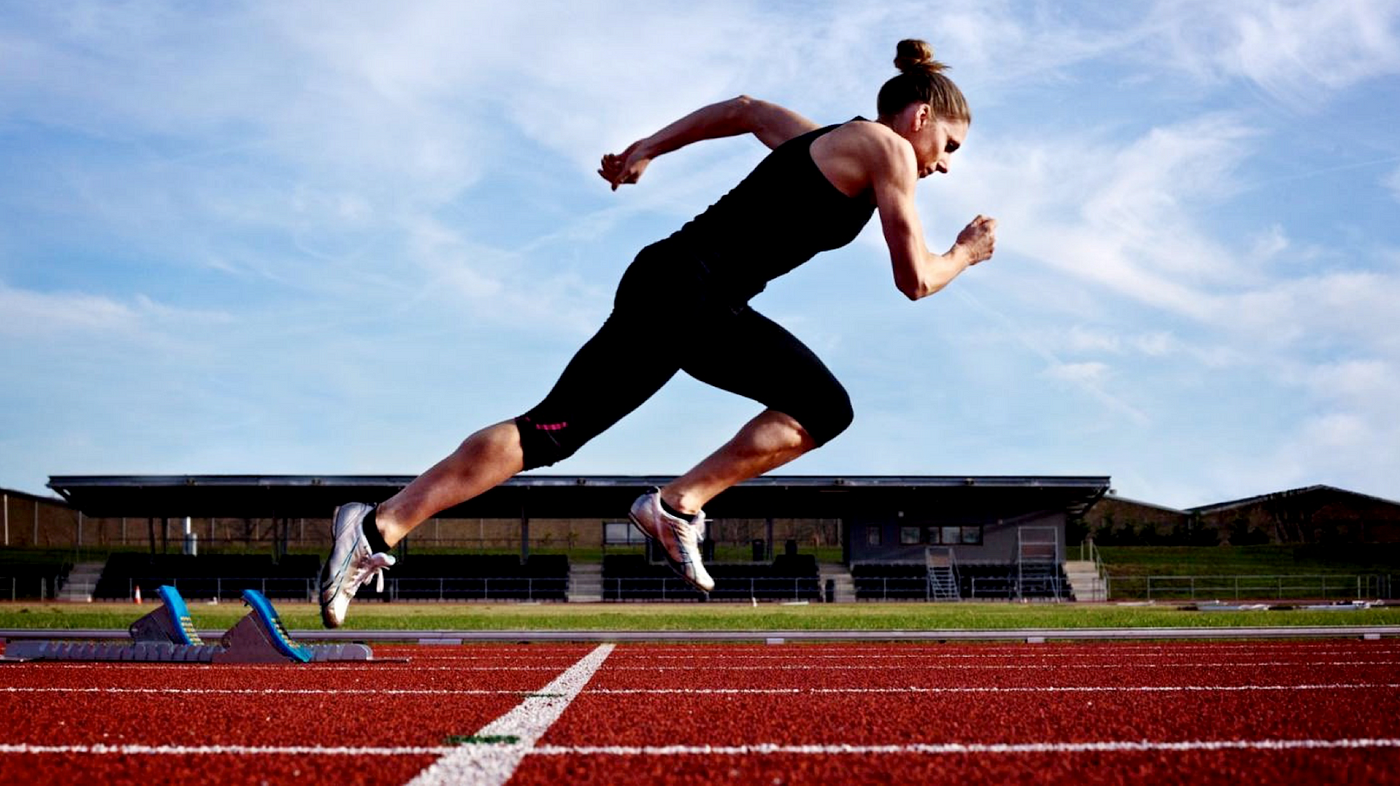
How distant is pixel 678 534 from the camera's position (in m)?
4.43

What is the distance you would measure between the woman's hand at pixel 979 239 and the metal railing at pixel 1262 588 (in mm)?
42376

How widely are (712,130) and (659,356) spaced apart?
3.23 feet

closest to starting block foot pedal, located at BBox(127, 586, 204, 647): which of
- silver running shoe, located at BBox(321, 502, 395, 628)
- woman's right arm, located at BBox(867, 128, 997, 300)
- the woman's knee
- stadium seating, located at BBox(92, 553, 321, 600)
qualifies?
silver running shoe, located at BBox(321, 502, 395, 628)

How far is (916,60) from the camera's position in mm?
4020

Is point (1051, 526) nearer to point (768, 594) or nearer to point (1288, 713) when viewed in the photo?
point (768, 594)

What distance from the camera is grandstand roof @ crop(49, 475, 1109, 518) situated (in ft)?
145

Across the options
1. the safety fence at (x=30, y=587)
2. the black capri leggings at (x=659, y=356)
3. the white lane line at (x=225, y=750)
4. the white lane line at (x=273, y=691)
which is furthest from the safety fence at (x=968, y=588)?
the white lane line at (x=225, y=750)

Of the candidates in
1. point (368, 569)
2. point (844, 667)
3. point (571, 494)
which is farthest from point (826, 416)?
point (571, 494)

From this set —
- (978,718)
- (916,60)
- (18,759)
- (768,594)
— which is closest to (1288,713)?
(978,718)

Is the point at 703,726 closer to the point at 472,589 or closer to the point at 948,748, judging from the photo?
the point at 948,748

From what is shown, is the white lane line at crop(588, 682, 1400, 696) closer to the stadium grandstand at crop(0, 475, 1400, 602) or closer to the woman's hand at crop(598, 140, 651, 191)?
the woman's hand at crop(598, 140, 651, 191)

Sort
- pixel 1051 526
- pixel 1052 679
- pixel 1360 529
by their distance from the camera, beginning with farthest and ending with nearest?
pixel 1360 529, pixel 1051 526, pixel 1052 679

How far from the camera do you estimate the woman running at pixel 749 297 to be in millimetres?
3812

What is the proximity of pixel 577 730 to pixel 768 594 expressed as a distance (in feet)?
132
